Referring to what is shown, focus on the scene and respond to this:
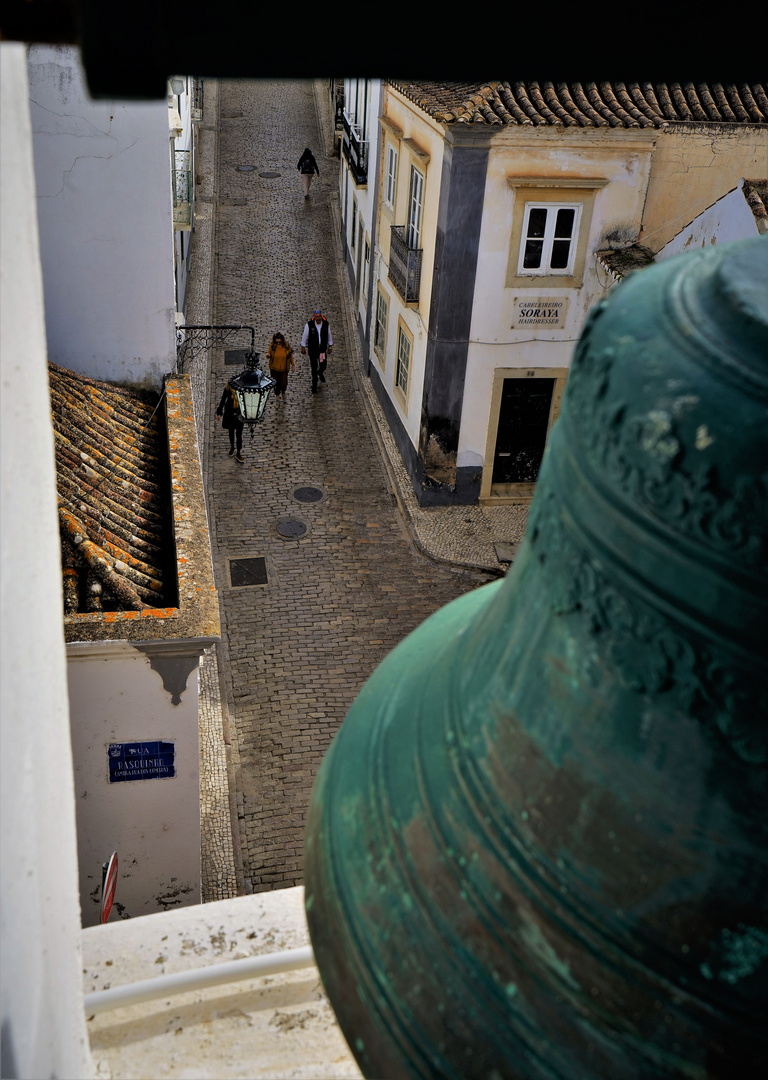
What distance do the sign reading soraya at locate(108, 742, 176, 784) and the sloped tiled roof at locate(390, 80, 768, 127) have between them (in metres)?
8.98

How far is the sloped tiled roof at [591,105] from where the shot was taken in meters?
13.7

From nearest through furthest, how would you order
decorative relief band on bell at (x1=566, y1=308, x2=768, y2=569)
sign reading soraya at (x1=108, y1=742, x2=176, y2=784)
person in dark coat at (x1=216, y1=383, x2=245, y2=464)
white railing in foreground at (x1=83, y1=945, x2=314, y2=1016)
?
decorative relief band on bell at (x1=566, y1=308, x2=768, y2=569), white railing in foreground at (x1=83, y1=945, x2=314, y2=1016), sign reading soraya at (x1=108, y1=742, x2=176, y2=784), person in dark coat at (x1=216, y1=383, x2=245, y2=464)

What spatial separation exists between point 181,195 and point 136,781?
41.0 ft

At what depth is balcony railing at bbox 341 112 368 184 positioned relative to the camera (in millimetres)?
21077

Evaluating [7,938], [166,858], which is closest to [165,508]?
[166,858]

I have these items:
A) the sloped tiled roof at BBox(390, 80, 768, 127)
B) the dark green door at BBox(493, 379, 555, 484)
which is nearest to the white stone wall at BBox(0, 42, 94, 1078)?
the sloped tiled roof at BBox(390, 80, 768, 127)

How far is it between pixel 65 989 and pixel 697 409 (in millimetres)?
3537

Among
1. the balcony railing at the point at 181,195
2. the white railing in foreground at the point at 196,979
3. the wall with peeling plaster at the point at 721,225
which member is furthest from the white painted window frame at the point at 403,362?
the white railing in foreground at the point at 196,979

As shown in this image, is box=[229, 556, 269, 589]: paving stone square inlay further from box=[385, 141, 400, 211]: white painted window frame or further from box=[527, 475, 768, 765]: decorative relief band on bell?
box=[527, 475, 768, 765]: decorative relief band on bell

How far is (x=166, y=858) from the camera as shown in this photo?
9352 mm

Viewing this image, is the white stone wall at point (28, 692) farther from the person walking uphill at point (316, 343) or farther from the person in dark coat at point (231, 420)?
the person walking uphill at point (316, 343)

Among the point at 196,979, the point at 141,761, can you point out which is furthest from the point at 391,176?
the point at 196,979

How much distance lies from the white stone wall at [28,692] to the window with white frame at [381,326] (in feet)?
51.1

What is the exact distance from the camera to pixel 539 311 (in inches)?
603
